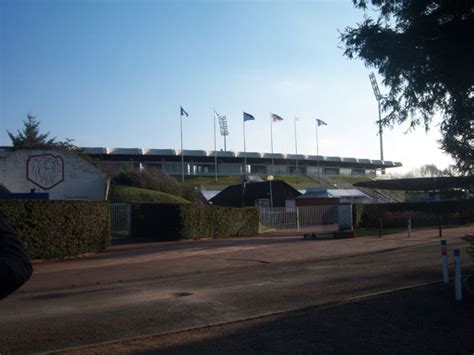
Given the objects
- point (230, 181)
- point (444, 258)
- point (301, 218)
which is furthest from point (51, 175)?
point (230, 181)

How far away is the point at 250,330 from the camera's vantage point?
8.00 m

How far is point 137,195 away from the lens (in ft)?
148

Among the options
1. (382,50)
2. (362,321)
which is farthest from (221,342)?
(382,50)

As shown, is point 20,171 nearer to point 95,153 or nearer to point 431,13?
point 431,13

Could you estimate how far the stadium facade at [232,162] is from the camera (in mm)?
85875

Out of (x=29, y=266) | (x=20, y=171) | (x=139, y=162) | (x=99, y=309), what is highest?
(x=139, y=162)

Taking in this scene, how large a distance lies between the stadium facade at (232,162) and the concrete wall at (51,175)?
39311 mm

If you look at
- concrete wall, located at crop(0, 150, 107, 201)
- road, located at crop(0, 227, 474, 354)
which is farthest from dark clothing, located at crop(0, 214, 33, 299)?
concrete wall, located at crop(0, 150, 107, 201)

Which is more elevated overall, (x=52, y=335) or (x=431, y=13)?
(x=431, y=13)

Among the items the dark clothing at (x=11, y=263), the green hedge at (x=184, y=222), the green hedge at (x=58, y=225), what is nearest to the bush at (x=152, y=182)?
the green hedge at (x=184, y=222)

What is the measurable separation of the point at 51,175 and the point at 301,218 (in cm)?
1793

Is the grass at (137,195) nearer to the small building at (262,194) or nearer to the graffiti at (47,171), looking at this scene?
the graffiti at (47,171)

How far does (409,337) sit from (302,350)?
158 cm

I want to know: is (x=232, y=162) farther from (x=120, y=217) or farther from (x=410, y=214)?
(x=120, y=217)
